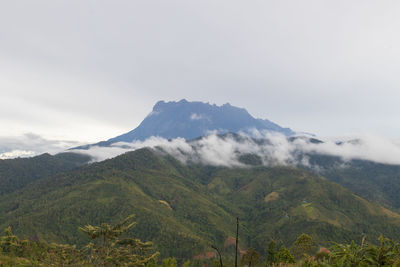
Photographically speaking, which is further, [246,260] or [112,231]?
[246,260]

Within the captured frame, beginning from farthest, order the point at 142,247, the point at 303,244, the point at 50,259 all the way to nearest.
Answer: the point at 303,244 < the point at 50,259 < the point at 142,247

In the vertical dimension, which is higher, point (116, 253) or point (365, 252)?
point (365, 252)

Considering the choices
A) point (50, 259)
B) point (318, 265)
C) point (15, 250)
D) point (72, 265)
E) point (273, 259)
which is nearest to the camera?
point (318, 265)

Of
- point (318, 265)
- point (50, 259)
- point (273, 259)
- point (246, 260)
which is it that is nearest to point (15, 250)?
point (246, 260)

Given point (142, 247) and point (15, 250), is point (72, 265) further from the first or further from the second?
point (15, 250)

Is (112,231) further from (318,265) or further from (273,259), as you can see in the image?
(273,259)

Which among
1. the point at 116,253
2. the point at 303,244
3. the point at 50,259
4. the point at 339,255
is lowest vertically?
the point at 303,244

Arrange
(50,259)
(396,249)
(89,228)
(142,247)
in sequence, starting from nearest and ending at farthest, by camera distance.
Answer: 1. (396,249)
2. (89,228)
3. (142,247)
4. (50,259)

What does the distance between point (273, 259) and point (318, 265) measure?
317 ft

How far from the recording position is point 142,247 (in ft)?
76.8

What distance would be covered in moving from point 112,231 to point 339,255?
18159 millimetres

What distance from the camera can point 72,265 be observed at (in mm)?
25188

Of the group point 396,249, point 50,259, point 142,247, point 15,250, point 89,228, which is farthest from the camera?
point 15,250

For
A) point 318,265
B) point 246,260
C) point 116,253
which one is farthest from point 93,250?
point 246,260
